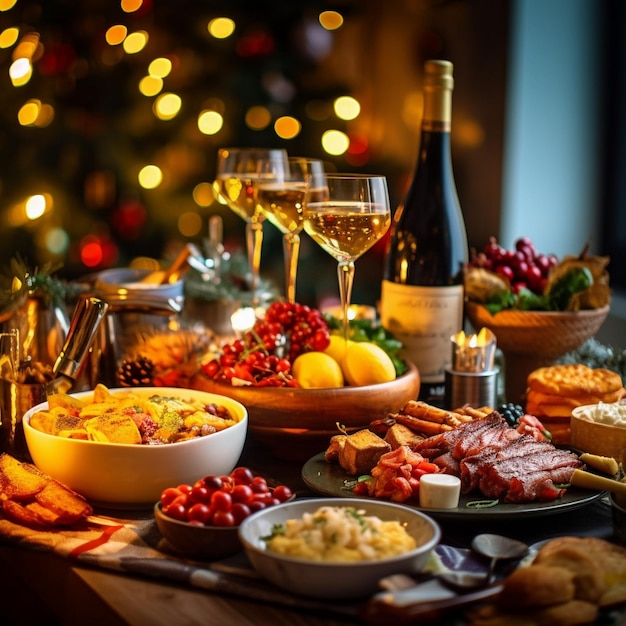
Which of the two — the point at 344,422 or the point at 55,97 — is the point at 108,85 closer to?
the point at 55,97

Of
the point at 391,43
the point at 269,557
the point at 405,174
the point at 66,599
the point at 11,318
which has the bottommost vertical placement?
the point at 66,599

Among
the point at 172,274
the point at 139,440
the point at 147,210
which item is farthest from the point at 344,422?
the point at 147,210

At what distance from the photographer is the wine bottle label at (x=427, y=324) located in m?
1.84

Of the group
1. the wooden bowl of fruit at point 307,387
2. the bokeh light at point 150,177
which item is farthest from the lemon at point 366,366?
the bokeh light at point 150,177

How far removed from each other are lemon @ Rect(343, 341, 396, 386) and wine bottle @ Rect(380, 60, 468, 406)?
26 cm

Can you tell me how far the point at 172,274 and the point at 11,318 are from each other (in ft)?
→ 1.47

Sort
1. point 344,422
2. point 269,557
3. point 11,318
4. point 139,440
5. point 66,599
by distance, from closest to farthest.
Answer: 1. point 269,557
2. point 66,599
3. point 139,440
4. point 344,422
5. point 11,318

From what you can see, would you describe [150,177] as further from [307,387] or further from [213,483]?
[213,483]

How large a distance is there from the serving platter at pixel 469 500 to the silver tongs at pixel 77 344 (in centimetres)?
40

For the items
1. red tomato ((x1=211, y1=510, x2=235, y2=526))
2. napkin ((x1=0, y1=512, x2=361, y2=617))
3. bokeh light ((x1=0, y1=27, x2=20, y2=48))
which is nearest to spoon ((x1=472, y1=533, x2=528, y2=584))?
napkin ((x1=0, y1=512, x2=361, y2=617))

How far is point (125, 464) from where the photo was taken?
1258mm

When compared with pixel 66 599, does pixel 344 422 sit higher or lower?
higher

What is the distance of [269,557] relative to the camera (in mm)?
1006

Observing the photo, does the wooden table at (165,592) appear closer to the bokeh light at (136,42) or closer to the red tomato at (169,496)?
the red tomato at (169,496)
